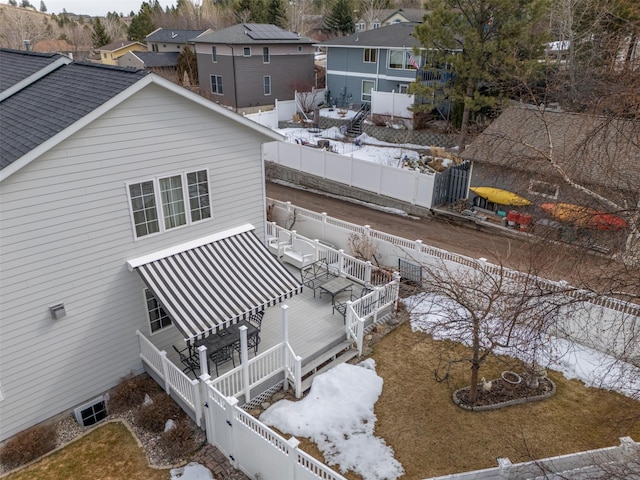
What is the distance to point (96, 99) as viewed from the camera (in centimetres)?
982

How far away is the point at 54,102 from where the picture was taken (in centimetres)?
1059

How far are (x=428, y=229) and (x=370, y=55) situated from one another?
22.1m

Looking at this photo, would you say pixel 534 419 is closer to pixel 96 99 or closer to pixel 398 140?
pixel 96 99

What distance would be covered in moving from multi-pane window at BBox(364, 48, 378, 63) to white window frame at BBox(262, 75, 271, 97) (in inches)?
A: 369

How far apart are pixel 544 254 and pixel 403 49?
27.7 metres

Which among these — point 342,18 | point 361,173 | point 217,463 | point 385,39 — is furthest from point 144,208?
point 342,18

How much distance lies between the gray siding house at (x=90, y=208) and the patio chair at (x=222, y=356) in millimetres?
1883

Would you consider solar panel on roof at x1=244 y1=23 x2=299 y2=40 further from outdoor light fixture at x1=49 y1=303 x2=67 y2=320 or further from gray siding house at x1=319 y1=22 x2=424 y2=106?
outdoor light fixture at x1=49 y1=303 x2=67 y2=320

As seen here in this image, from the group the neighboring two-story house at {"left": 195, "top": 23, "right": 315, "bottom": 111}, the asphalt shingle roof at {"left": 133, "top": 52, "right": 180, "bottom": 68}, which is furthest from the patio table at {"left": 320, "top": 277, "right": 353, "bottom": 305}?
the asphalt shingle roof at {"left": 133, "top": 52, "right": 180, "bottom": 68}

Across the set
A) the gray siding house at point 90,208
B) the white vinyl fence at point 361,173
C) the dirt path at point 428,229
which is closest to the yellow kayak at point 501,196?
the dirt path at point 428,229

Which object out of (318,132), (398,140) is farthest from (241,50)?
(398,140)

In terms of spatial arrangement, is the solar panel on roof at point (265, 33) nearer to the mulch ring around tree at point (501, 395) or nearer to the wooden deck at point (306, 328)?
the wooden deck at point (306, 328)

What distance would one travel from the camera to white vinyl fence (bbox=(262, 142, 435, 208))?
2264 cm

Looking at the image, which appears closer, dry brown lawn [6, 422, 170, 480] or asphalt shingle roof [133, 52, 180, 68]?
dry brown lawn [6, 422, 170, 480]
